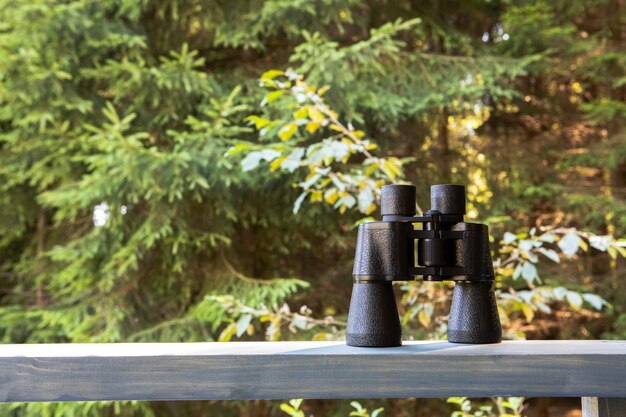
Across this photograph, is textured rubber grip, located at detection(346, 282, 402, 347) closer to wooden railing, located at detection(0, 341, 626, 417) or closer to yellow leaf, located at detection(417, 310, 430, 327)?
wooden railing, located at detection(0, 341, 626, 417)

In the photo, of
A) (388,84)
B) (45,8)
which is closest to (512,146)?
(388,84)

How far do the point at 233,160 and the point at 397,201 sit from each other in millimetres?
2246

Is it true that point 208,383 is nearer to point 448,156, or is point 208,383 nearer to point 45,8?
point 45,8

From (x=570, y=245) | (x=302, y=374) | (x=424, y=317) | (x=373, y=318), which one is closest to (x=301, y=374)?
(x=302, y=374)

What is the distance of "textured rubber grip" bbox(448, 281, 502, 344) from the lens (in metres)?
1.00

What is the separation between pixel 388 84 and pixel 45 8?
1741 millimetres

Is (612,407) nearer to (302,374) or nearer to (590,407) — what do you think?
(590,407)

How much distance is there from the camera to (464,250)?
1012 millimetres

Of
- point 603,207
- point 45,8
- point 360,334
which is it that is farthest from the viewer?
point 603,207

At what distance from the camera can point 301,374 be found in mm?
852

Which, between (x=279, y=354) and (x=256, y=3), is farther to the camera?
(x=256, y=3)

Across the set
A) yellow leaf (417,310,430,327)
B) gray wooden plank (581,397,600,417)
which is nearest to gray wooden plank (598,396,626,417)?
gray wooden plank (581,397,600,417)

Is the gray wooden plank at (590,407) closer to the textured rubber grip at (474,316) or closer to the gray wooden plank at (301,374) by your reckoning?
the gray wooden plank at (301,374)

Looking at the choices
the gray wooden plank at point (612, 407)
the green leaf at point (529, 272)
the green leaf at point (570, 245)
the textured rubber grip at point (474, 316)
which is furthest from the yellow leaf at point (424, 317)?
the gray wooden plank at point (612, 407)
